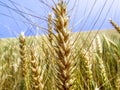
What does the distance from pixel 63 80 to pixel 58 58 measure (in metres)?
0.10

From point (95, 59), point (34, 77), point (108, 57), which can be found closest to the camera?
point (34, 77)

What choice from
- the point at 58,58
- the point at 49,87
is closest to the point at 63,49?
the point at 58,58

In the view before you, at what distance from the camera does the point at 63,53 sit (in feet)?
4.83

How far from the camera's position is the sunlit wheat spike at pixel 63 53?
4.83 feet

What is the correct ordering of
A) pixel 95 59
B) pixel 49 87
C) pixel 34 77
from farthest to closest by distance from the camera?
pixel 95 59 → pixel 49 87 → pixel 34 77

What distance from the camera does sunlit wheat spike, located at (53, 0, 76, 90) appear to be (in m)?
1.47

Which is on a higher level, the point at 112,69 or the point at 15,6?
the point at 15,6

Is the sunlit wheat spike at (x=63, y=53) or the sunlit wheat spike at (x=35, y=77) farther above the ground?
the sunlit wheat spike at (x=63, y=53)

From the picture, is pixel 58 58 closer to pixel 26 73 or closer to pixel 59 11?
pixel 59 11

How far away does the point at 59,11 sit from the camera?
59.2 inches

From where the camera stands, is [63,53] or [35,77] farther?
[35,77]

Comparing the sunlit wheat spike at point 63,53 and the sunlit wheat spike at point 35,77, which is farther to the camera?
the sunlit wheat spike at point 35,77

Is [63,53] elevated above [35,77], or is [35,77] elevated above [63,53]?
[63,53]

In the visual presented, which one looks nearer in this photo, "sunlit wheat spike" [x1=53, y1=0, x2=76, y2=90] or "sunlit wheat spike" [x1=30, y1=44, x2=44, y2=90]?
"sunlit wheat spike" [x1=53, y1=0, x2=76, y2=90]
